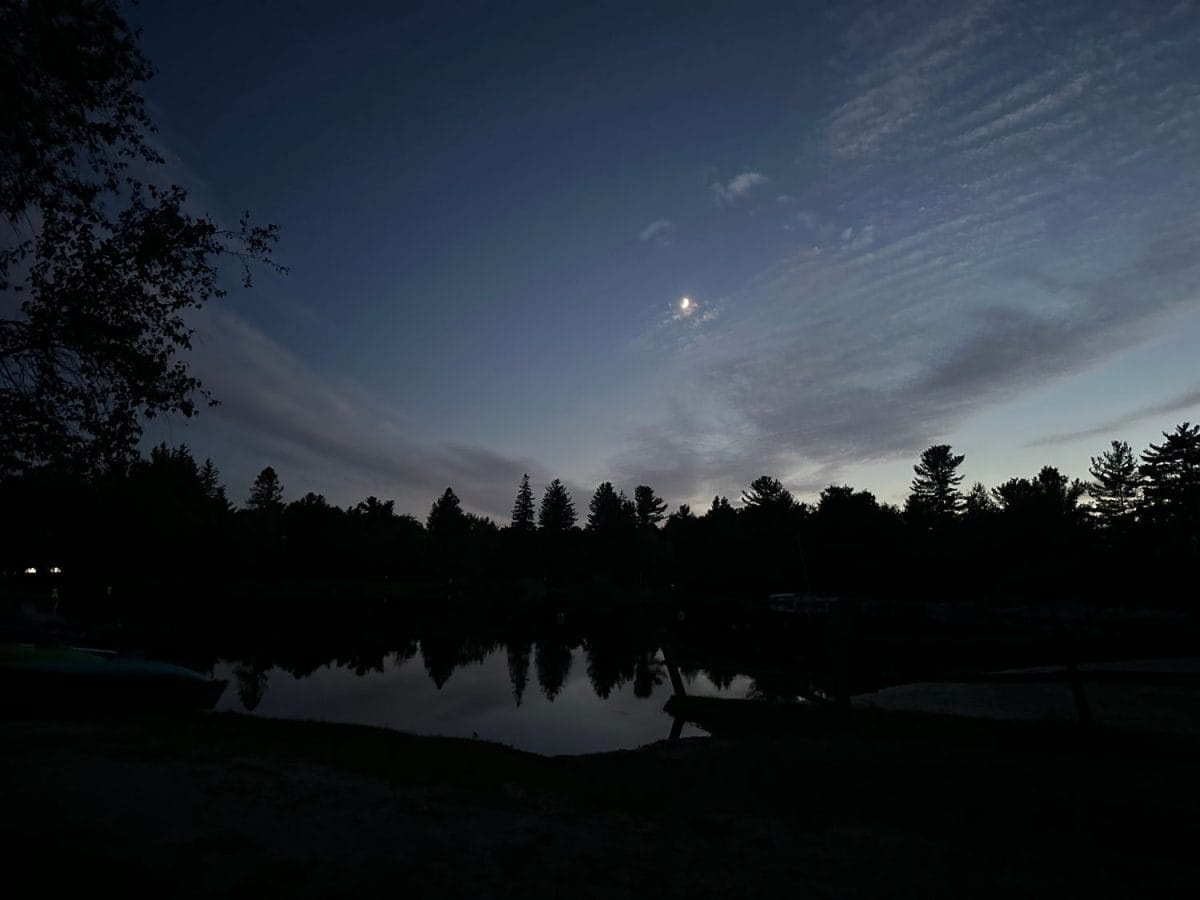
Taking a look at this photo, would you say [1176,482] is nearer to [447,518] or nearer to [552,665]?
[552,665]

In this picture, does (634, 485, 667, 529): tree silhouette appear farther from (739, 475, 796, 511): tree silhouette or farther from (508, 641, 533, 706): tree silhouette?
(508, 641, 533, 706): tree silhouette

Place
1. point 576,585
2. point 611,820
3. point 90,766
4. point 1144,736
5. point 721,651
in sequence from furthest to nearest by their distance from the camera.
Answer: point 576,585 < point 721,651 < point 1144,736 < point 90,766 < point 611,820

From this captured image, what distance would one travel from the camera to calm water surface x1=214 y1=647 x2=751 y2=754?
2117 cm

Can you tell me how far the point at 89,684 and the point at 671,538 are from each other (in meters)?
155

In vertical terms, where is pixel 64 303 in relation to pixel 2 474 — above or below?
above

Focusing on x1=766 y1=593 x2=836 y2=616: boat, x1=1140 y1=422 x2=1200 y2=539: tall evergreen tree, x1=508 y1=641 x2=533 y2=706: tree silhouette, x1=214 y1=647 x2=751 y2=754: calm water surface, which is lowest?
x1=214 y1=647 x2=751 y2=754: calm water surface

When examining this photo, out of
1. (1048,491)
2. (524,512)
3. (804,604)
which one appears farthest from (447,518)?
(1048,491)

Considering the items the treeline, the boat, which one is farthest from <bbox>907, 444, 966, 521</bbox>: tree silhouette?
the boat

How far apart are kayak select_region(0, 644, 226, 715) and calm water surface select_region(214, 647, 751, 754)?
10.8ft

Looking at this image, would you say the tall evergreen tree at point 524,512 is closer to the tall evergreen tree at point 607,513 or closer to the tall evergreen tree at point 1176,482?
the tall evergreen tree at point 607,513

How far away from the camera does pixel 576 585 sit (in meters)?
143

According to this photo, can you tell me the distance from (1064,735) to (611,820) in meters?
9.50

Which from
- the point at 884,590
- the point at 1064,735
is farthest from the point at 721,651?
the point at 884,590

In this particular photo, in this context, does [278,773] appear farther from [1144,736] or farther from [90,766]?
[1144,736]
